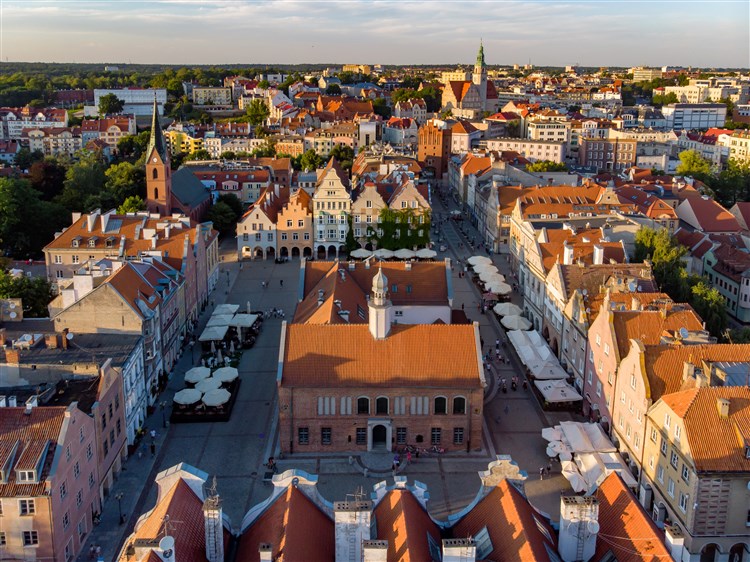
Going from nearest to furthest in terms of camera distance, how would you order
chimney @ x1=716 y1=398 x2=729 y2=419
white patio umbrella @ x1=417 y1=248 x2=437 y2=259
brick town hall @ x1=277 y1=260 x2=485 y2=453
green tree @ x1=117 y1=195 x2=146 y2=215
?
1. chimney @ x1=716 y1=398 x2=729 y2=419
2. brick town hall @ x1=277 y1=260 x2=485 y2=453
3. white patio umbrella @ x1=417 y1=248 x2=437 y2=259
4. green tree @ x1=117 y1=195 x2=146 y2=215

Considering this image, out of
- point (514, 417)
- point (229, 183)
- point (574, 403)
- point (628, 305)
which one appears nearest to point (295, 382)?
point (514, 417)

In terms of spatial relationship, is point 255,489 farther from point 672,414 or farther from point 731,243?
point 731,243

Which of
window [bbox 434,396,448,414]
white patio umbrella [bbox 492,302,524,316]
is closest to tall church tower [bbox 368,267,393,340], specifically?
window [bbox 434,396,448,414]

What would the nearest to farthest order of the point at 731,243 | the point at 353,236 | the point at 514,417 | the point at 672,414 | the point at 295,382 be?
the point at 672,414 < the point at 295,382 < the point at 514,417 < the point at 731,243 < the point at 353,236

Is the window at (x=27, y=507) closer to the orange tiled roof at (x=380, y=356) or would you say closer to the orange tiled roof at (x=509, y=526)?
the orange tiled roof at (x=380, y=356)

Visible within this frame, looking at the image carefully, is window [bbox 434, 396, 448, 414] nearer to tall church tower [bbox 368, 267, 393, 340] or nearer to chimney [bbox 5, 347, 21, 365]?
tall church tower [bbox 368, 267, 393, 340]

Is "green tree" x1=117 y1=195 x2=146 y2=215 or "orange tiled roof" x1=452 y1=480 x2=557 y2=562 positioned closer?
"orange tiled roof" x1=452 y1=480 x2=557 y2=562

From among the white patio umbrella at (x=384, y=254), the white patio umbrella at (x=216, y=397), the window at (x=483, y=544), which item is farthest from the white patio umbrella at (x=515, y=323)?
the window at (x=483, y=544)

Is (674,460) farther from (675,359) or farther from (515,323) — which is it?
(515,323)
